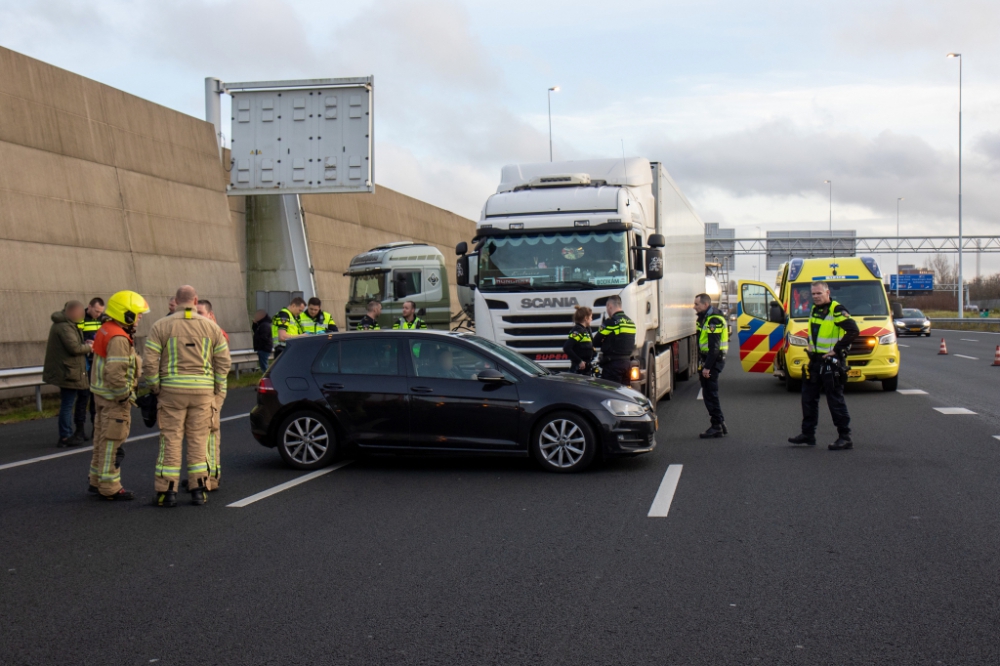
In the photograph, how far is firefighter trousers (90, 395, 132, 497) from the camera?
8.08 meters

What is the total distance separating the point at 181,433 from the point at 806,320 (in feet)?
42.9

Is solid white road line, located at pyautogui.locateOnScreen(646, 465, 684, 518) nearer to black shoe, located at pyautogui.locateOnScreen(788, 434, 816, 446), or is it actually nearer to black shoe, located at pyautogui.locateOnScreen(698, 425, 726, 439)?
black shoe, located at pyautogui.locateOnScreen(788, 434, 816, 446)

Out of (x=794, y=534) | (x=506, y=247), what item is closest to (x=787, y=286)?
(x=506, y=247)

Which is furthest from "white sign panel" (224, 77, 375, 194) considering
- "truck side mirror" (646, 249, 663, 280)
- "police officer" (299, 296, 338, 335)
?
"truck side mirror" (646, 249, 663, 280)

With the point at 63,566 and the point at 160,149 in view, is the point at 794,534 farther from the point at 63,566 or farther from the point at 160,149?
the point at 160,149

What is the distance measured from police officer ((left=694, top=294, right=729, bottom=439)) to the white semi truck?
903 millimetres

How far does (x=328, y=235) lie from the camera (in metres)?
33.5

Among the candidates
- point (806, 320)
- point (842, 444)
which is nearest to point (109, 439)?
point (842, 444)

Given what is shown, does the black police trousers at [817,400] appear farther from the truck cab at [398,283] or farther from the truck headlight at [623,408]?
the truck cab at [398,283]

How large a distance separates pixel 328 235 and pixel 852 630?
99.3 ft

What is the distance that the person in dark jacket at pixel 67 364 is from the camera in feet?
38.9

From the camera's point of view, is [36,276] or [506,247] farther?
[36,276]

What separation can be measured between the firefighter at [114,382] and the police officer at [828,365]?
22.5 feet

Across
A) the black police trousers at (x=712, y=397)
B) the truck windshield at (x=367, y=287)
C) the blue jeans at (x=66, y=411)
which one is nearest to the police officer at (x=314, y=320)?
the blue jeans at (x=66, y=411)
